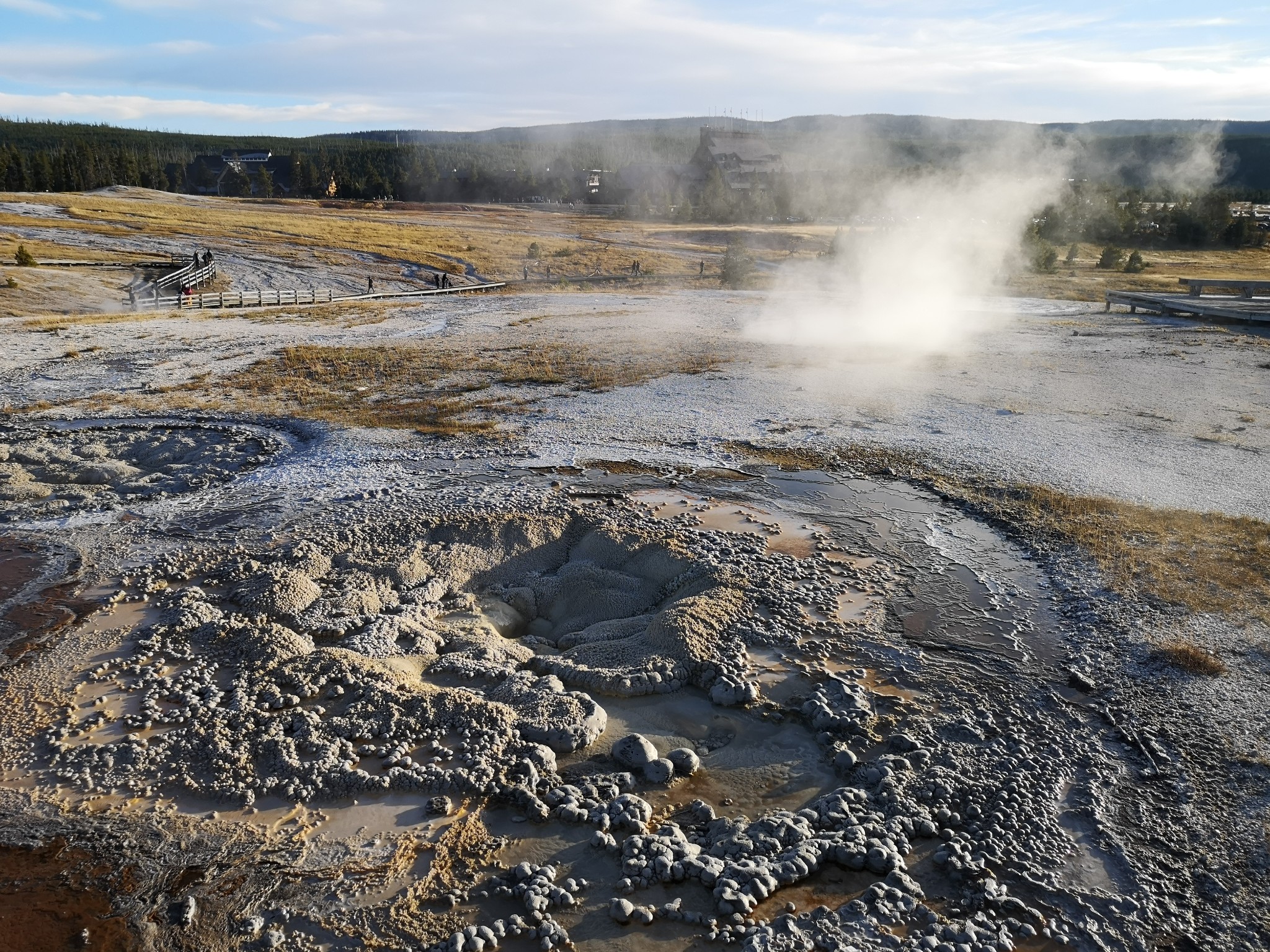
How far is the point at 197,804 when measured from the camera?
482cm

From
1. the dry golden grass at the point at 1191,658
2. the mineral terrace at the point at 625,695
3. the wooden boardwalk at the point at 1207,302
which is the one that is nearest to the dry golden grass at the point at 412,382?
the mineral terrace at the point at 625,695

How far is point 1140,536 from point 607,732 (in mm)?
5849

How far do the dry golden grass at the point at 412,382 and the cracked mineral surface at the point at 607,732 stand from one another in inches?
153

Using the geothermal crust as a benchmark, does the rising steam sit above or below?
above

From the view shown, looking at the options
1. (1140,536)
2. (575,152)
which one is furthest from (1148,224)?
(575,152)

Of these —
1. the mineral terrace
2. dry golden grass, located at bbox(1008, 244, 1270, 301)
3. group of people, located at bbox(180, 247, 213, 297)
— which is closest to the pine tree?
group of people, located at bbox(180, 247, 213, 297)

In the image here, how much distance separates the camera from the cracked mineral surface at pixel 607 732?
4176 millimetres

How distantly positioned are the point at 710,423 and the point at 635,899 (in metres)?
8.65

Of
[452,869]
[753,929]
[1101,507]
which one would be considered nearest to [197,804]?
[452,869]

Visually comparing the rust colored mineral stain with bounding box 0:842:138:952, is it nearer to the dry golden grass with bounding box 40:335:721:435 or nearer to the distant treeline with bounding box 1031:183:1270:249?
the dry golden grass with bounding box 40:335:721:435

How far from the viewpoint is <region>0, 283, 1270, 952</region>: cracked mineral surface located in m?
4.18

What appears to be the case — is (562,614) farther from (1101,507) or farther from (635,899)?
(1101,507)

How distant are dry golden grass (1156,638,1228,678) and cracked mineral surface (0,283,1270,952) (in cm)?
8

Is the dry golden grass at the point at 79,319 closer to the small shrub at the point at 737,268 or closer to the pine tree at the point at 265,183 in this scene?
the small shrub at the point at 737,268
